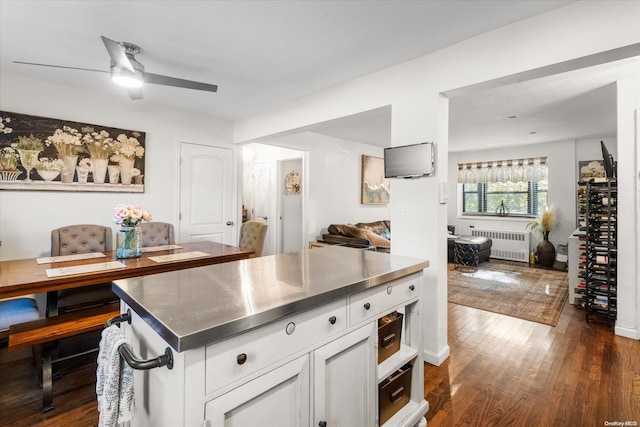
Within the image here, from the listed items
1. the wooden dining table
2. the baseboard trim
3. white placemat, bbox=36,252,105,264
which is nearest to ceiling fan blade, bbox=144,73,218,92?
the wooden dining table

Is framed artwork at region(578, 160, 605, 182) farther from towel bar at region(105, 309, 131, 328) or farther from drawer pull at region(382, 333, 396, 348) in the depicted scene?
towel bar at region(105, 309, 131, 328)

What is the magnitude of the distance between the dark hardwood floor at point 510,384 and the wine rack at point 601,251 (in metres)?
0.38

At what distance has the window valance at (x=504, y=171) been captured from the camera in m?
6.30

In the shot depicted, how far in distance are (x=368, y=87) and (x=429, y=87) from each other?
0.62 metres

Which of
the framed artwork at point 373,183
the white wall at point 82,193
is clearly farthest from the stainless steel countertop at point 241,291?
the framed artwork at point 373,183

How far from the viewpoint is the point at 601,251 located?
321 cm

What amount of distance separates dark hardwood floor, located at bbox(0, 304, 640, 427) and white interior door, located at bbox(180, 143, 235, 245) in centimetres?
210

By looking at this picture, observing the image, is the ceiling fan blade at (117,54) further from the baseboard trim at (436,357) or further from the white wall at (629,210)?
the white wall at (629,210)

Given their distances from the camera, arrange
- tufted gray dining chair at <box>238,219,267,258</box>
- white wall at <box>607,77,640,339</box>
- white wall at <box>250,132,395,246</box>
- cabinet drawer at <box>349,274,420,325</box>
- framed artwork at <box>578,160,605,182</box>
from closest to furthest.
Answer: cabinet drawer at <box>349,274,420,325</box> → white wall at <box>607,77,640,339</box> → tufted gray dining chair at <box>238,219,267,258</box> → white wall at <box>250,132,395,246</box> → framed artwork at <box>578,160,605,182</box>

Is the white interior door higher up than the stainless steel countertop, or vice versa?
the white interior door

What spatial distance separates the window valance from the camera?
20.7 feet

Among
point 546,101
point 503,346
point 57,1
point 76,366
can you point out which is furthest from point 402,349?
point 546,101

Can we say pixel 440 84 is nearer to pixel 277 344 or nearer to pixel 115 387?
pixel 277 344

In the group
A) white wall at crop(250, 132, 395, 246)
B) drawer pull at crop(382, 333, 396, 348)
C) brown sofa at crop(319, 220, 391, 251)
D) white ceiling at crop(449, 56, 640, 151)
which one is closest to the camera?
drawer pull at crop(382, 333, 396, 348)
